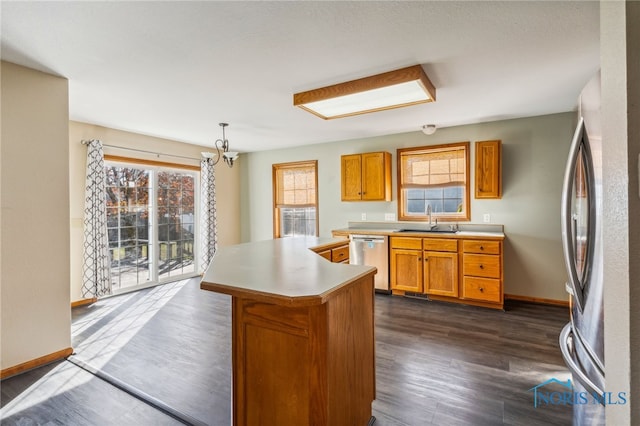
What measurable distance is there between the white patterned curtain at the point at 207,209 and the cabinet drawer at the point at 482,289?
406 centimetres

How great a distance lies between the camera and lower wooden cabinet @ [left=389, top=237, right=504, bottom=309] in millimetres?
3652

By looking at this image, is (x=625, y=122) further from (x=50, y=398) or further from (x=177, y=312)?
(x=177, y=312)

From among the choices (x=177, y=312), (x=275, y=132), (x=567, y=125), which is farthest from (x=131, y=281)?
(x=567, y=125)

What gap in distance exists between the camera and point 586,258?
3.85ft

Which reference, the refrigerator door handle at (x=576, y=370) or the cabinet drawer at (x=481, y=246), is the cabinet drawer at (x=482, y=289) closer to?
the cabinet drawer at (x=481, y=246)

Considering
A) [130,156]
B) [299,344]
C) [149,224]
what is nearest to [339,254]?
[299,344]

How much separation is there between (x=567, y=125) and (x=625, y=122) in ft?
12.2

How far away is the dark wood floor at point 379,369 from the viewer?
1878 millimetres

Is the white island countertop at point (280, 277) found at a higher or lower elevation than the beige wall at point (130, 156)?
lower

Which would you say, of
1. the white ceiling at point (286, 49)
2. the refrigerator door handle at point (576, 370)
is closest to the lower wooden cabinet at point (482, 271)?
the white ceiling at point (286, 49)

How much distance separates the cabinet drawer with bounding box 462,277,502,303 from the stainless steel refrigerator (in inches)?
93.4

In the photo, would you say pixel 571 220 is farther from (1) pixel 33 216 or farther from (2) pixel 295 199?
(2) pixel 295 199

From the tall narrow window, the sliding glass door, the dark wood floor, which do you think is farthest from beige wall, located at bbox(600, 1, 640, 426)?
the sliding glass door

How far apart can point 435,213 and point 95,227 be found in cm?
→ 460
